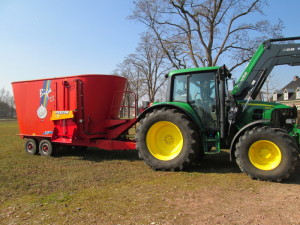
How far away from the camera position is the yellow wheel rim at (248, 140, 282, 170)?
4.84 meters

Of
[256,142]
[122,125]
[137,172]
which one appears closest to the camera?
[256,142]

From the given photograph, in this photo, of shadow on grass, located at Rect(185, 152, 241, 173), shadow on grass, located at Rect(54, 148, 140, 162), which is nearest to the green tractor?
shadow on grass, located at Rect(185, 152, 241, 173)

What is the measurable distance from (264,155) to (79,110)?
4871 millimetres

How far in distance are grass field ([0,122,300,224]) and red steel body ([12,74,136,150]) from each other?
1.10m

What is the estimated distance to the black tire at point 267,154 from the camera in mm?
4633

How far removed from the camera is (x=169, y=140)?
5945mm

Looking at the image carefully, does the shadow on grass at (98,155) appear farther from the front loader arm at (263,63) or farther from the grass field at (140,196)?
the front loader arm at (263,63)

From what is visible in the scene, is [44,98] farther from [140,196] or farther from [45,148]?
[140,196]

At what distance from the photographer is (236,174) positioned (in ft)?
17.6

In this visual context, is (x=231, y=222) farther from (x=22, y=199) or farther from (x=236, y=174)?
(x=22, y=199)

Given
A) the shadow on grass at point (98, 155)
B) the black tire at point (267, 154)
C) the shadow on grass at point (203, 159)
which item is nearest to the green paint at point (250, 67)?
the black tire at point (267, 154)

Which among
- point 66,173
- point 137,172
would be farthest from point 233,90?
point 66,173

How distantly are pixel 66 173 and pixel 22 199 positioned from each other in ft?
5.23

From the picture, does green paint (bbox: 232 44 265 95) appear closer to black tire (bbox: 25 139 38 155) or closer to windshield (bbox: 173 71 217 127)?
windshield (bbox: 173 71 217 127)
